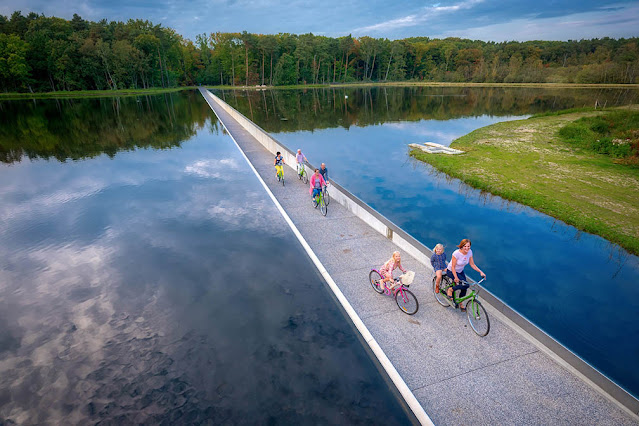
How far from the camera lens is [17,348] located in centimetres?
748

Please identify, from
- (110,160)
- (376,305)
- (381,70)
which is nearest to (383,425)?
(376,305)

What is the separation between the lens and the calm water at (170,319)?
611cm

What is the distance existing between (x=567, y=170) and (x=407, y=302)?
19.2 m

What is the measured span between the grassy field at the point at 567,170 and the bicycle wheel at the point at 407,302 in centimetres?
988

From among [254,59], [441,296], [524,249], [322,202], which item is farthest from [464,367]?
[254,59]

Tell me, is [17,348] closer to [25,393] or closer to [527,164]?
[25,393]

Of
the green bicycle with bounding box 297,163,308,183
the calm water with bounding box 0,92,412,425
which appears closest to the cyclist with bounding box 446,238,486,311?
the calm water with bounding box 0,92,412,425

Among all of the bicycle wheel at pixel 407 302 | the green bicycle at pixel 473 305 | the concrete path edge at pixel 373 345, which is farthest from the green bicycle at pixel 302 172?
the green bicycle at pixel 473 305

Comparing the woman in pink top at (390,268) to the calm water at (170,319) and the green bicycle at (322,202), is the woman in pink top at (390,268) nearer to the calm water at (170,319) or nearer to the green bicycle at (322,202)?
the calm water at (170,319)

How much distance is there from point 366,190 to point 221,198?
8190mm

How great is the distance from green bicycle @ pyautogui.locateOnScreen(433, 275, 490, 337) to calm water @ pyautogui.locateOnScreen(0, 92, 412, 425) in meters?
2.45

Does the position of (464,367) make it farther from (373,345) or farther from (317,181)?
(317,181)

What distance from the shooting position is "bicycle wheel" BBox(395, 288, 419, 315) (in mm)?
7625

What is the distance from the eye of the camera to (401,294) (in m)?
7.86
